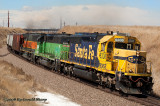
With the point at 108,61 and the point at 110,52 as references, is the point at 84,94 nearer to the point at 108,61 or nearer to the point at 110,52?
the point at 108,61

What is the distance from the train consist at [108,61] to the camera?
1199 centimetres

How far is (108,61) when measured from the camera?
42.5 feet

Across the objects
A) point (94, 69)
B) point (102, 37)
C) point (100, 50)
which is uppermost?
point (102, 37)

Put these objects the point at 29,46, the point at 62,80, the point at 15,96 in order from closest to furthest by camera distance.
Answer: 1. the point at 15,96
2. the point at 62,80
3. the point at 29,46

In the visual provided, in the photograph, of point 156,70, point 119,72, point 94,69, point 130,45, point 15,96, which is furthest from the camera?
point 156,70

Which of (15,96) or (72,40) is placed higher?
(72,40)

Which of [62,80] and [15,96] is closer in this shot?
[15,96]

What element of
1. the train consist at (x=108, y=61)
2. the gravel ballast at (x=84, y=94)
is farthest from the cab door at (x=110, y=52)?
the gravel ballast at (x=84, y=94)

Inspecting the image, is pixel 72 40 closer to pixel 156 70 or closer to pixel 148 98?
pixel 148 98

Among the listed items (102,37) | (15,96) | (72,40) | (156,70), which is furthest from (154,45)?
(15,96)

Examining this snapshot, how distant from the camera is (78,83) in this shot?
15.5 meters

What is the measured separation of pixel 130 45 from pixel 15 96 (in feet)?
25.0

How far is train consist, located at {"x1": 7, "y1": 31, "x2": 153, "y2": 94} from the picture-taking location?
12.0 meters

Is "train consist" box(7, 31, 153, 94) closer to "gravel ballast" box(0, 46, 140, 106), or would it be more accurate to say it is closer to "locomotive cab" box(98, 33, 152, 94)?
"locomotive cab" box(98, 33, 152, 94)
